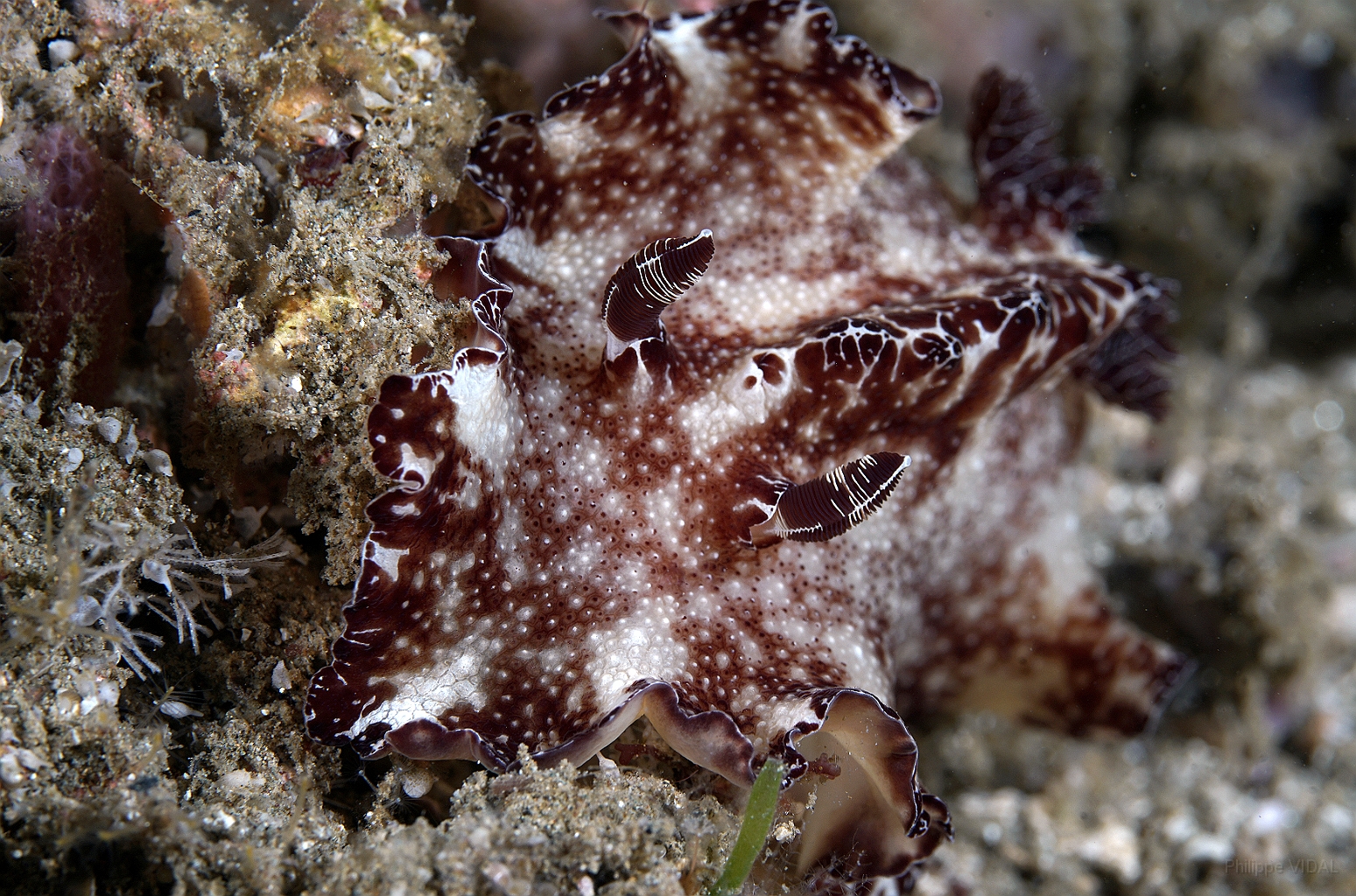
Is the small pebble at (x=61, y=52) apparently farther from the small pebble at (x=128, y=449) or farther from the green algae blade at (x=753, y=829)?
the green algae blade at (x=753, y=829)

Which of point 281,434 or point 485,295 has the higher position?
point 485,295

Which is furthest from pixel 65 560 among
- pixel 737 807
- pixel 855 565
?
pixel 855 565

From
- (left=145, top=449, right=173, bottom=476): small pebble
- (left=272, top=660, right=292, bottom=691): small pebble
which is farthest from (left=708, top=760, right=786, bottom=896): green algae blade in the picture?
(left=145, top=449, right=173, bottom=476): small pebble

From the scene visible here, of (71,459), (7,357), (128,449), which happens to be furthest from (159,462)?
(7,357)

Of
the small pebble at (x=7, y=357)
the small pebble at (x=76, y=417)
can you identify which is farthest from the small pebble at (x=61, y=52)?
the small pebble at (x=76, y=417)

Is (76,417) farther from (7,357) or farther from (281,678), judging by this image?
(281,678)

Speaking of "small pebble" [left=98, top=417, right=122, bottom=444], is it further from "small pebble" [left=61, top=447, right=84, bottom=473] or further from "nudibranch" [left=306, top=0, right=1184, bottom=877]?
"nudibranch" [left=306, top=0, right=1184, bottom=877]

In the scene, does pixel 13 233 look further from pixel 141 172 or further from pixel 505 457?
pixel 505 457
